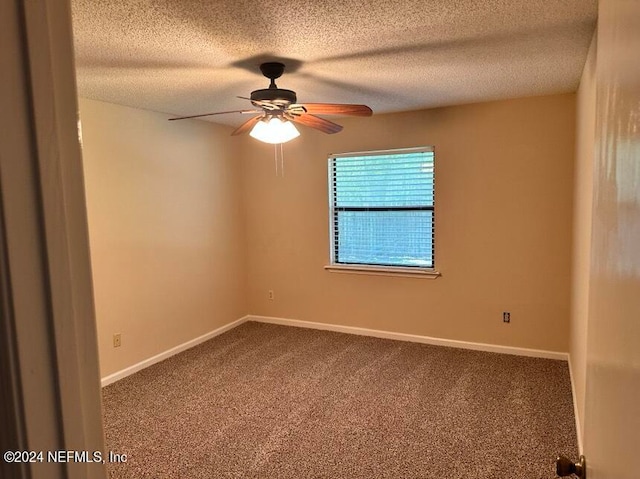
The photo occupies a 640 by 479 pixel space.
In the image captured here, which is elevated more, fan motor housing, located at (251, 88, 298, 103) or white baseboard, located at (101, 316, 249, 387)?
fan motor housing, located at (251, 88, 298, 103)

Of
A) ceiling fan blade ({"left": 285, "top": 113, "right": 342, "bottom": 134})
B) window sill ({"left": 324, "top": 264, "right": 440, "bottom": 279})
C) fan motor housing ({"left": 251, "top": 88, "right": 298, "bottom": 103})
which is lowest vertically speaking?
window sill ({"left": 324, "top": 264, "right": 440, "bottom": 279})

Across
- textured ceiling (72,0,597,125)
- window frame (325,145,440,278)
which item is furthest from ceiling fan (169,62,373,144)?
window frame (325,145,440,278)

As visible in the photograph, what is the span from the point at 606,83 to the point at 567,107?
325 cm

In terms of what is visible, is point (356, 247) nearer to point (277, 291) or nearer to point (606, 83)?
point (277, 291)

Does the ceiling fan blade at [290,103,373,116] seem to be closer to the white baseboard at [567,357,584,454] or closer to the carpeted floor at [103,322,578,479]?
the carpeted floor at [103,322,578,479]

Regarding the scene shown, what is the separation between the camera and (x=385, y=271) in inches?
179

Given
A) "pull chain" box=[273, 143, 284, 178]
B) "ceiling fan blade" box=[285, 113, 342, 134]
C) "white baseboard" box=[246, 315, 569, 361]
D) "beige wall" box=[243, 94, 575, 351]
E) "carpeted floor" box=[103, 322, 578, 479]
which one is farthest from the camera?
"pull chain" box=[273, 143, 284, 178]

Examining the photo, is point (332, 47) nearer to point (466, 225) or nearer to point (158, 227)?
point (466, 225)

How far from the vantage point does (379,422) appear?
2.89m

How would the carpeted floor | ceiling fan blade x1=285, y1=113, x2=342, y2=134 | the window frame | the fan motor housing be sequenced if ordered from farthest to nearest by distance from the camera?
the window frame → ceiling fan blade x1=285, y1=113, x2=342, y2=134 → the fan motor housing → the carpeted floor

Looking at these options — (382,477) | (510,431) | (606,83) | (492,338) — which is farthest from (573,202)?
(606,83)

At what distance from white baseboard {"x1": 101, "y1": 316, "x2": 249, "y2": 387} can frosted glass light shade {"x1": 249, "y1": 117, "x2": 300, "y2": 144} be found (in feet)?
7.99

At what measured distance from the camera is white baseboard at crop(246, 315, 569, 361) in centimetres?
396

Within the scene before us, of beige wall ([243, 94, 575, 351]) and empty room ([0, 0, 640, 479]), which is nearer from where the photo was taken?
empty room ([0, 0, 640, 479])
